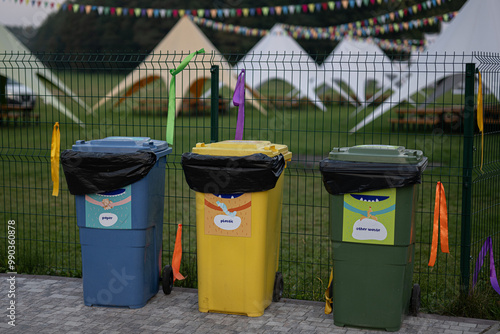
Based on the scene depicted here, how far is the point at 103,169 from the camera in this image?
4.19 m

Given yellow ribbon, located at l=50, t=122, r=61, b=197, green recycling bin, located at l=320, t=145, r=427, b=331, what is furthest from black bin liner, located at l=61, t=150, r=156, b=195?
green recycling bin, located at l=320, t=145, r=427, b=331

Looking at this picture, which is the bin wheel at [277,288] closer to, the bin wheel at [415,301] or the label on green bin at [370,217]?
the label on green bin at [370,217]

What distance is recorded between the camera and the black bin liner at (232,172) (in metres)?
3.98

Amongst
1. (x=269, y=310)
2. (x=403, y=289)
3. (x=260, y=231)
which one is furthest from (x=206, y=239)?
(x=403, y=289)

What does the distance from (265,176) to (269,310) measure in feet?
3.44

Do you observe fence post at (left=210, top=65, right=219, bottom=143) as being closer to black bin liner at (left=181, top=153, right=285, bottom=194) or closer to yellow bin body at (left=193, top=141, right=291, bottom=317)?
yellow bin body at (left=193, top=141, right=291, bottom=317)

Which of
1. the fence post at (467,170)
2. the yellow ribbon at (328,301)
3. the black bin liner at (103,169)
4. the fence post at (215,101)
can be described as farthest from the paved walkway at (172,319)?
the fence post at (215,101)

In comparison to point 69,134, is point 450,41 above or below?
above

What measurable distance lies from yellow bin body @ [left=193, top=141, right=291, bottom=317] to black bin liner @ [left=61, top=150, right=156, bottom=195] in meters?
0.40

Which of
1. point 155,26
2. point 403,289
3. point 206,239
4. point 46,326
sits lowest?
point 46,326

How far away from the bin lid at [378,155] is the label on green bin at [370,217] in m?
0.20

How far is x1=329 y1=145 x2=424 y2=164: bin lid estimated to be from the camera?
385 centimetres

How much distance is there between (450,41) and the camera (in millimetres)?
13406

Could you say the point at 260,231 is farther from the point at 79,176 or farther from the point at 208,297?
the point at 79,176
